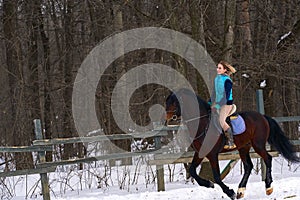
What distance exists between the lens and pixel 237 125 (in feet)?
25.9

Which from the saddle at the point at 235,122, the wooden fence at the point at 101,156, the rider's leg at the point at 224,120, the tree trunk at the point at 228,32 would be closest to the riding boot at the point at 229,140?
the rider's leg at the point at 224,120

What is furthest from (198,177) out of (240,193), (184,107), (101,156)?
(101,156)

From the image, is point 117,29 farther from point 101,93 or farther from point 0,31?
point 0,31

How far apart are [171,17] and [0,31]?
7.98 metres

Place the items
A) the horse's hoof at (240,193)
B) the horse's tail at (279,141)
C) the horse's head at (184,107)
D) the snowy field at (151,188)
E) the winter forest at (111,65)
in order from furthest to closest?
the winter forest at (111,65)
the horse's tail at (279,141)
the snowy field at (151,188)
the horse's hoof at (240,193)
the horse's head at (184,107)

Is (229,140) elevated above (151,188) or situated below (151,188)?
above

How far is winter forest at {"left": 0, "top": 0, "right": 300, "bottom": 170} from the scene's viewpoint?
13719 millimetres

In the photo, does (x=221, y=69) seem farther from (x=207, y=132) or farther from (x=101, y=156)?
(x=101, y=156)

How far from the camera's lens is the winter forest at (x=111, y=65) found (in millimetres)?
13719

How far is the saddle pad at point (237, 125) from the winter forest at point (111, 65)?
4.49 meters

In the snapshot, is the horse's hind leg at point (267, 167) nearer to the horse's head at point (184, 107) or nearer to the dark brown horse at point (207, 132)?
the dark brown horse at point (207, 132)

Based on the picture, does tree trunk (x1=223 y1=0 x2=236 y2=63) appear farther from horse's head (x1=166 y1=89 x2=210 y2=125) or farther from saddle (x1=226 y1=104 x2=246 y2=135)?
horse's head (x1=166 y1=89 x2=210 y2=125)

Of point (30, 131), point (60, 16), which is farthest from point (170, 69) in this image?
point (30, 131)

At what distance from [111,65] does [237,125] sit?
28.9ft
